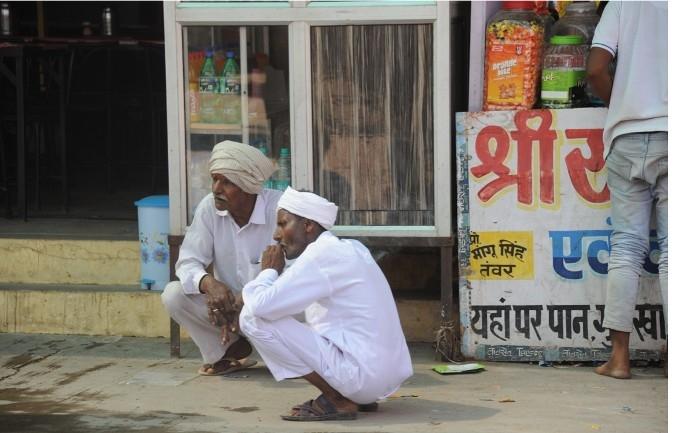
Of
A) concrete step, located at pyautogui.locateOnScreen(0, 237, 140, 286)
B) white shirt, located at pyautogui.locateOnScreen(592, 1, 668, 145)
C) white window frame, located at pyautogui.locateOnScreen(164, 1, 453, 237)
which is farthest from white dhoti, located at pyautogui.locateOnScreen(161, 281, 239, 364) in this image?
white shirt, located at pyautogui.locateOnScreen(592, 1, 668, 145)

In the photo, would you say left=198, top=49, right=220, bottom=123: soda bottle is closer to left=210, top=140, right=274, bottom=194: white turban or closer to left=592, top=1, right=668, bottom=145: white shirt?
left=210, top=140, right=274, bottom=194: white turban

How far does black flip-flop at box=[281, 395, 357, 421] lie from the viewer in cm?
421

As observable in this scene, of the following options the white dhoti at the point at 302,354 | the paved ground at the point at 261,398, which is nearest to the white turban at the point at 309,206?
the white dhoti at the point at 302,354

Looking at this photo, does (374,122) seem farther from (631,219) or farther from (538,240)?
(631,219)

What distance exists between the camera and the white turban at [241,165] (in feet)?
16.0

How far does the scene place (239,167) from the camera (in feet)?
15.9

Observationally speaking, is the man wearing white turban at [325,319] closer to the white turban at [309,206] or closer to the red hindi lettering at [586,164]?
the white turban at [309,206]

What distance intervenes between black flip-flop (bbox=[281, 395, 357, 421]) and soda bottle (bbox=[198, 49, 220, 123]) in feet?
6.04

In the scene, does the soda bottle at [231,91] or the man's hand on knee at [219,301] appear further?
the soda bottle at [231,91]

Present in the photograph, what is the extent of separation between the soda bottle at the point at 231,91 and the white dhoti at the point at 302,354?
165cm

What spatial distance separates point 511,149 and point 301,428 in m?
1.82

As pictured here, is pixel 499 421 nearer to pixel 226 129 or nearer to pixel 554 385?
pixel 554 385

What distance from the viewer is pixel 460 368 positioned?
200 inches
